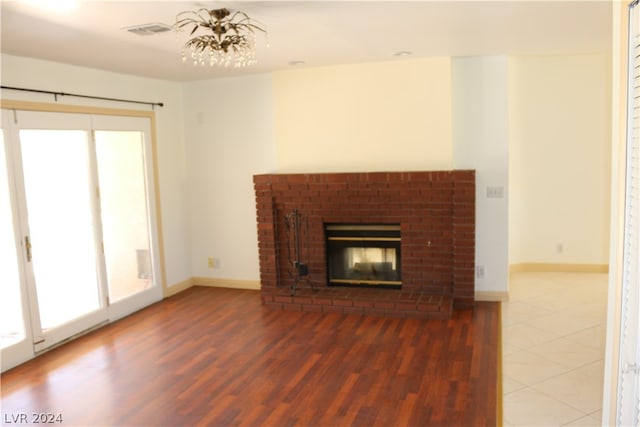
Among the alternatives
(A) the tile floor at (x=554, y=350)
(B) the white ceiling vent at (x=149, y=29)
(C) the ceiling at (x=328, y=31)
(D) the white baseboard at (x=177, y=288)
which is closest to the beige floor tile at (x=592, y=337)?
(A) the tile floor at (x=554, y=350)

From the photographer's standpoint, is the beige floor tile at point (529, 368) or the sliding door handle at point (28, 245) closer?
the beige floor tile at point (529, 368)

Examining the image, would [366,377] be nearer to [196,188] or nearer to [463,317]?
[463,317]

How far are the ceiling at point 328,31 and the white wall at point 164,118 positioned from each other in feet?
0.62

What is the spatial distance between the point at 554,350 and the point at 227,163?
13.1 feet

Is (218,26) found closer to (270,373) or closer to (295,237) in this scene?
(270,373)

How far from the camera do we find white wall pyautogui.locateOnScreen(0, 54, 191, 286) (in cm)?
470

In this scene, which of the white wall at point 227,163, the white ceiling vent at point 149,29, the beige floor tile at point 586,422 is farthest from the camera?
the white wall at point 227,163

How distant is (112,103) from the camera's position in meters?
5.23

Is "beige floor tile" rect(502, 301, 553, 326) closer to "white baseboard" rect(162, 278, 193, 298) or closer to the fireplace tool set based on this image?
the fireplace tool set

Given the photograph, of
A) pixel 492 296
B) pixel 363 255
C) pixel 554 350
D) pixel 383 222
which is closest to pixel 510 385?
pixel 554 350

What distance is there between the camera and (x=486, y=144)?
17.2 feet

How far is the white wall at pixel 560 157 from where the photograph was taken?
6.08m

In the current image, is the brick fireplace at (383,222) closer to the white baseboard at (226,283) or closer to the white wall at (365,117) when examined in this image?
the white wall at (365,117)

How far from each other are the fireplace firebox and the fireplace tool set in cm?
26
